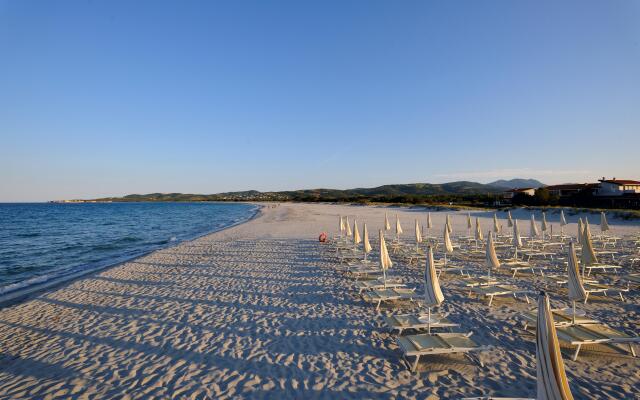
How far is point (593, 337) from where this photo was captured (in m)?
5.46

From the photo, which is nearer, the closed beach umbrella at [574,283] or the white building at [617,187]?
the closed beach umbrella at [574,283]

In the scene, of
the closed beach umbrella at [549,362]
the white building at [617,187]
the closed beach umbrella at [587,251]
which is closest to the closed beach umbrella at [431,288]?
the closed beach umbrella at [549,362]

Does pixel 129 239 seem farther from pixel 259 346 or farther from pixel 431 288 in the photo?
pixel 431 288

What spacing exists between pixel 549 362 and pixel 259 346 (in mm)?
4669

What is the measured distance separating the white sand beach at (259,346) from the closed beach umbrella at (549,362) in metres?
1.76

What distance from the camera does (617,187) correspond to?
1721 inches

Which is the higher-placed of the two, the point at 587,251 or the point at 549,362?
the point at 549,362

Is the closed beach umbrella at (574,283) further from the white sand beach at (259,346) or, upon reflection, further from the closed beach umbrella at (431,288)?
the closed beach umbrella at (431,288)

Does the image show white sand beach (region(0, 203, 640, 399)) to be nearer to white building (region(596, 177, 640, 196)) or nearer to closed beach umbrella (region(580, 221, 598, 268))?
closed beach umbrella (region(580, 221, 598, 268))

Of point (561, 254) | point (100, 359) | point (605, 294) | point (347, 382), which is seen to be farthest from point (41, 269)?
point (561, 254)

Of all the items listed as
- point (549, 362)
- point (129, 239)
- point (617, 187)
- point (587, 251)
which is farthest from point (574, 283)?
point (617, 187)

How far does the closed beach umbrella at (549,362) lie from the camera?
296 cm

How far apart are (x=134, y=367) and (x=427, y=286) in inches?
202

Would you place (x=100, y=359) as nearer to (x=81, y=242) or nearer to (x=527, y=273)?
(x=527, y=273)
